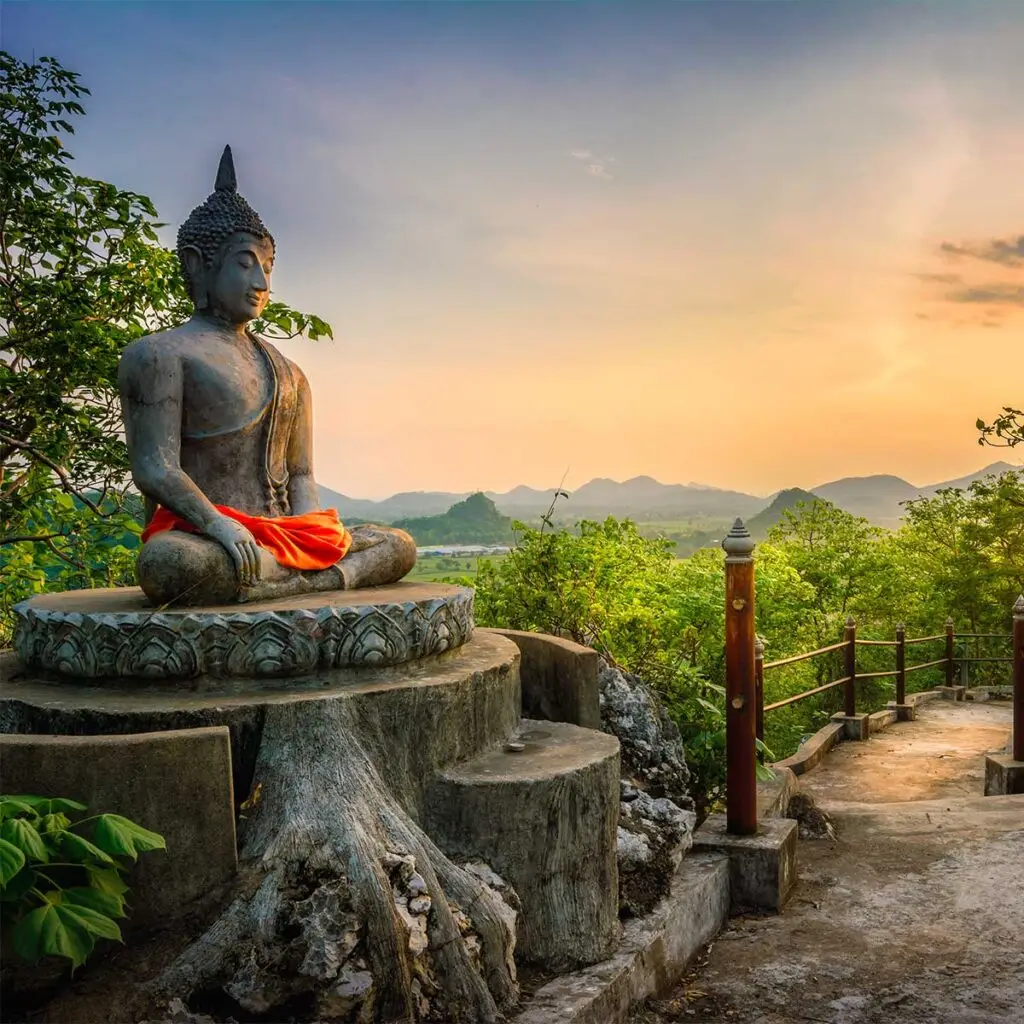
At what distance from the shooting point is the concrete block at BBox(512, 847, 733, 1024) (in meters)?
3.18

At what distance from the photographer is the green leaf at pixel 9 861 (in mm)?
2362

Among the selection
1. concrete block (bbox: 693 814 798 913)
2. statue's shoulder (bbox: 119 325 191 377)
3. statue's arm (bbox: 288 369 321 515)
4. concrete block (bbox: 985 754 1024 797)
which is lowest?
concrete block (bbox: 985 754 1024 797)

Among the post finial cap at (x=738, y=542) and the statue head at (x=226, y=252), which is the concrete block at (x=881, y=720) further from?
the statue head at (x=226, y=252)

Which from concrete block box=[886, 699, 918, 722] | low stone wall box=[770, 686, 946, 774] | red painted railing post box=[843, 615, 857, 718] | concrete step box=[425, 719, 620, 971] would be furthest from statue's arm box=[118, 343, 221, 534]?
concrete block box=[886, 699, 918, 722]

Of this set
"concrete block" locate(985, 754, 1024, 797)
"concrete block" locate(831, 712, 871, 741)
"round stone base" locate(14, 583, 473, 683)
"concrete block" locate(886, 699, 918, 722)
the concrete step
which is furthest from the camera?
"concrete block" locate(886, 699, 918, 722)

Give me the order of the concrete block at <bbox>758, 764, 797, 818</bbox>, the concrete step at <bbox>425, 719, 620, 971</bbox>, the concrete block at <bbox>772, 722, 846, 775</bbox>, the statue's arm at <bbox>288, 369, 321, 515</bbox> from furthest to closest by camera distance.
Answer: the concrete block at <bbox>772, 722, 846, 775</bbox> → the concrete block at <bbox>758, 764, 797, 818</bbox> → the statue's arm at <bbox>288, 369, 321, 515</bbox> → the concrete step at <bbox>425, 719, 620, 971</bbox>

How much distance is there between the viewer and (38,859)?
2539 mm

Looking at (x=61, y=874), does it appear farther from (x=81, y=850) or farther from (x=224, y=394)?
(x=224, y=394)

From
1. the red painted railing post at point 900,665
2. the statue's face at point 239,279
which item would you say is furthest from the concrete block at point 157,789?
the red painted railing post at point 900,665

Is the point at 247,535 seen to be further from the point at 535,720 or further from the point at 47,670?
the point at 535,720

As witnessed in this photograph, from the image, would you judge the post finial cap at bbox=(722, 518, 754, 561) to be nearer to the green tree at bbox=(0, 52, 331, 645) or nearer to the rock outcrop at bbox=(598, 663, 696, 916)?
the rock outcrop at bbox=(598, 663, 696, 916)

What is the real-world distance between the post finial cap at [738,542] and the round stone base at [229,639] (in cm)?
148

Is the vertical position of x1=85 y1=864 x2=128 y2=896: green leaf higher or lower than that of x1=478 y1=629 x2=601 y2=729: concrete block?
lower

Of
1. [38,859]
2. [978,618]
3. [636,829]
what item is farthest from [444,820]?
[978,618]
